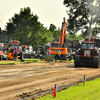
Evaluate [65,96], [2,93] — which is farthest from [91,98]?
[2,93]

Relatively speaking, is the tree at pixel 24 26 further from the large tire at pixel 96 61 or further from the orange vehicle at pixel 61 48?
the large tire at pixel 96 61

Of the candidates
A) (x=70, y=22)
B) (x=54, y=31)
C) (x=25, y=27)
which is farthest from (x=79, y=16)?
(x=54, y=31)

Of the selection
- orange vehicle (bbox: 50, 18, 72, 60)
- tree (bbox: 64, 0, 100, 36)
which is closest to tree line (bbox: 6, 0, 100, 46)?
tree (bbox: 64, 0, 100, 36)

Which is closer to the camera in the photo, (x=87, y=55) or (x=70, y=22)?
(x=87, y=55)

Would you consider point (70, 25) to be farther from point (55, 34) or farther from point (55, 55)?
point (55, 34)

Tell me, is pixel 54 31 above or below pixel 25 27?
above

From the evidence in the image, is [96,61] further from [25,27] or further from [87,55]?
[25,27]

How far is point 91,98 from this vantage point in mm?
8266

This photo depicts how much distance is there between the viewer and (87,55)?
2359 cm

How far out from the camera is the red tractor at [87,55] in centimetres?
2284

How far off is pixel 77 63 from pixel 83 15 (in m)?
32.9

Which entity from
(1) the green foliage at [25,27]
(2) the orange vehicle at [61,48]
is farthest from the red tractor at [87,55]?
(1) the green foliage at [25,27]

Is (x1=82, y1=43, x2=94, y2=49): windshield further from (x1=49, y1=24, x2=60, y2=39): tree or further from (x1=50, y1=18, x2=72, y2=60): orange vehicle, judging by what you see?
(x1=49, y1=24, x2=60, y2=39): tree

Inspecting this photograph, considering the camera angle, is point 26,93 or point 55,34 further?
point 55,34
